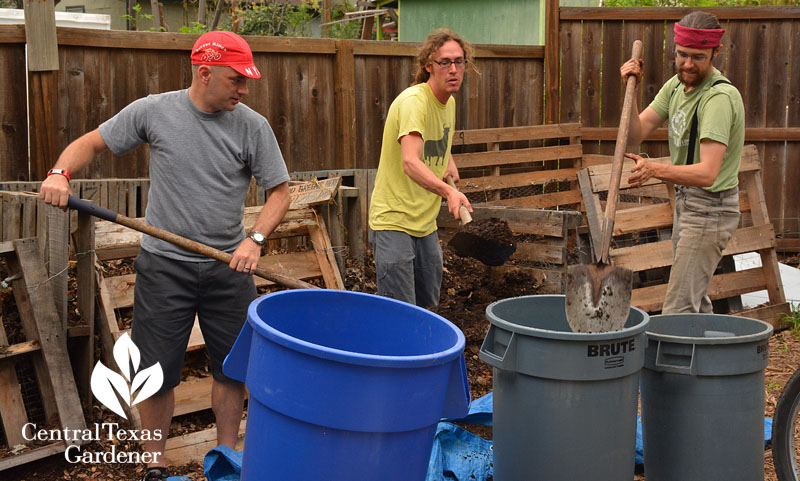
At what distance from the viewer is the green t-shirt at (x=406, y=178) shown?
13.9ft

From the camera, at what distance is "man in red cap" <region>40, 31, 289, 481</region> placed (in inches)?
134

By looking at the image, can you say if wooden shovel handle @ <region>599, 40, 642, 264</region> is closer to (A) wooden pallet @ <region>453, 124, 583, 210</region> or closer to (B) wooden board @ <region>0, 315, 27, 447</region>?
(B) wooden board @ <region>0, 315, 27, 447</region>

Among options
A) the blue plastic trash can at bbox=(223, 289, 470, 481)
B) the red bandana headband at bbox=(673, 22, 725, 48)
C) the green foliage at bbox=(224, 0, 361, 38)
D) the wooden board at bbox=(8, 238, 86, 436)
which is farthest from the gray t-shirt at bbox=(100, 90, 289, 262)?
the green foliage at bbox=(224, 0, 361, 38)

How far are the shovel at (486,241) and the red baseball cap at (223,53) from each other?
3.10 m

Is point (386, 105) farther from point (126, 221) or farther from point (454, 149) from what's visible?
point (126, 221)

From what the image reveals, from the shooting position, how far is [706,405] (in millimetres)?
3281

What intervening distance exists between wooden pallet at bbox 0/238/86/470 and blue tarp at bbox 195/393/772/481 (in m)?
0.99

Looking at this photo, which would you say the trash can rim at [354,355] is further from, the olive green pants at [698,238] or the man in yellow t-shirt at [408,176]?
the olive green pants at [698,238]

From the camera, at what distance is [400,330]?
284 centimetres

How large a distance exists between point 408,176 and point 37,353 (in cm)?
210

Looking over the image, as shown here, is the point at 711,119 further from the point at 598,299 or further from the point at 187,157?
the point at 187,157

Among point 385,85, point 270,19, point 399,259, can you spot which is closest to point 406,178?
point 399,259

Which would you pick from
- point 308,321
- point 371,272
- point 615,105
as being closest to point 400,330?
point 308,321

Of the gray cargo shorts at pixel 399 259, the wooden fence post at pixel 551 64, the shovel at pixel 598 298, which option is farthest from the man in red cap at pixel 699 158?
the wooden fence post at pixel 551 64
